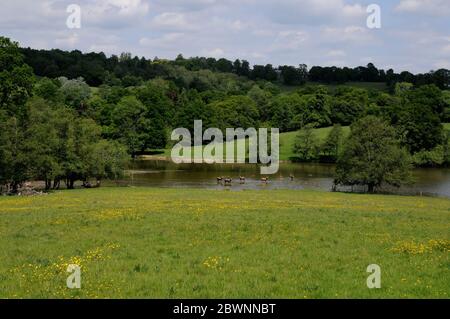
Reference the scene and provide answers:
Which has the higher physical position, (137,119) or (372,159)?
(137,119)

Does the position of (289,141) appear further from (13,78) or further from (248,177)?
(13,78)

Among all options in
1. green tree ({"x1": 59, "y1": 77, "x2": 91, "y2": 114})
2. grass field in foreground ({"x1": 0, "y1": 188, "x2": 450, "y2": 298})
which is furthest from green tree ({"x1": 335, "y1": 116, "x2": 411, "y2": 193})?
green tree ({"x1": 59, "y1": 77, "x2": 91, "y2": 114})

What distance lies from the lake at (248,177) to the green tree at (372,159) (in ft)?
14.7

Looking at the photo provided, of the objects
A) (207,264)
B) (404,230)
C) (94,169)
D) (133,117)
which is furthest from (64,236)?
(133,117)

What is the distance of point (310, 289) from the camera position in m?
15.0

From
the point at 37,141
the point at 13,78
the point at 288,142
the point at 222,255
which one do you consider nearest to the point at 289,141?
the point at 288,142

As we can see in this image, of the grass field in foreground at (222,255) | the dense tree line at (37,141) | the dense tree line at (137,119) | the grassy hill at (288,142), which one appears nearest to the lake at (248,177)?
the dense tree line at (137,119)

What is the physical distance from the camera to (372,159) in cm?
7038

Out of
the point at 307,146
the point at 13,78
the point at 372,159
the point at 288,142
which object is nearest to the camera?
the point at 13,78

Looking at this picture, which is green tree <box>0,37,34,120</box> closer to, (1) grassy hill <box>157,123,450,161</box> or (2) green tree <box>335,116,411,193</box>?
(2) green tree <box>335,116,411,193</box>

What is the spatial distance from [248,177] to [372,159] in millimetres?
30340

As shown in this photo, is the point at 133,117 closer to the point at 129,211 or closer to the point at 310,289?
the point at 129,211

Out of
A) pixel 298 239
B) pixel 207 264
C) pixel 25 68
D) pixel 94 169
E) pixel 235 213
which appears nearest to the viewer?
pixel 207 264
